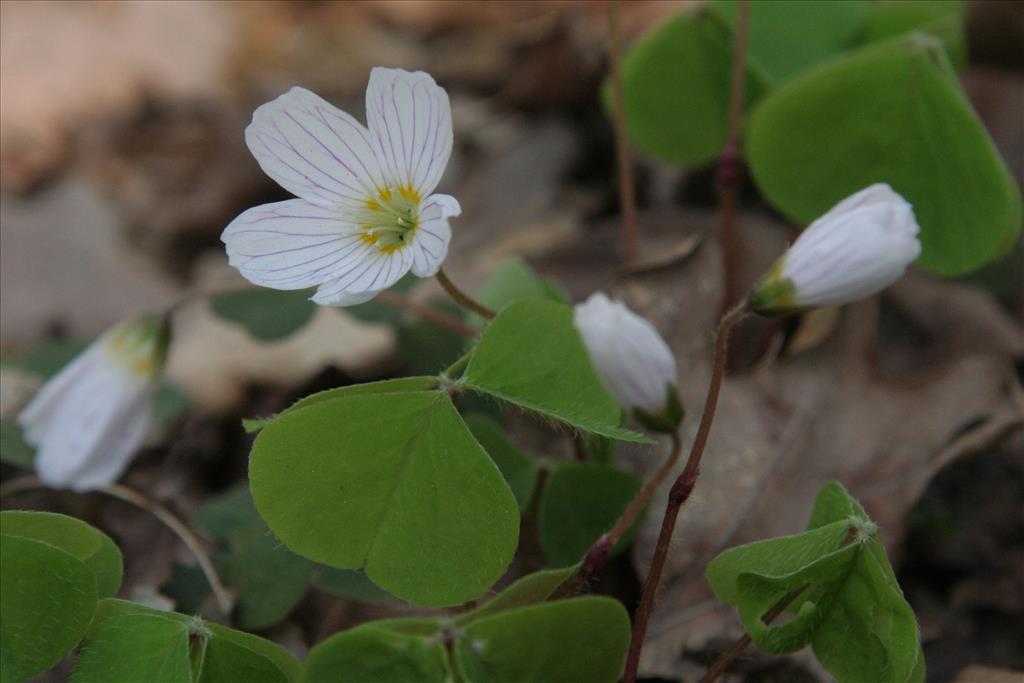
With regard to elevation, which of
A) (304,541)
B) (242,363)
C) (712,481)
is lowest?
(242,363)

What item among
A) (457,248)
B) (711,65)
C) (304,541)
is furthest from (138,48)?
(304,541)

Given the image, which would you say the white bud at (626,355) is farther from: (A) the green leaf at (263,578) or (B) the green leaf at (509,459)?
(A) the green leaf at (263,578)

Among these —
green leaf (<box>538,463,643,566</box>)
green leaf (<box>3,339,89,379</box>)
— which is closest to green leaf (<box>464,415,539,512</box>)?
green leaf (<box>538,463,643,566</box>)

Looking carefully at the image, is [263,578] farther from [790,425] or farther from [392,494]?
[790,425]

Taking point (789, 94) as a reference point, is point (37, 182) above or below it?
below

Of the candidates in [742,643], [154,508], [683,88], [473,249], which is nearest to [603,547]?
[742,643]

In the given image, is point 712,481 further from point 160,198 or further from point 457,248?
point 160,198

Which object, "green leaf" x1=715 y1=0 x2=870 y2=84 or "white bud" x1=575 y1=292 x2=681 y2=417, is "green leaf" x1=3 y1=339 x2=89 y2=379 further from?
"green leaf" x1=715 y1=0 x2=870 y2=84
